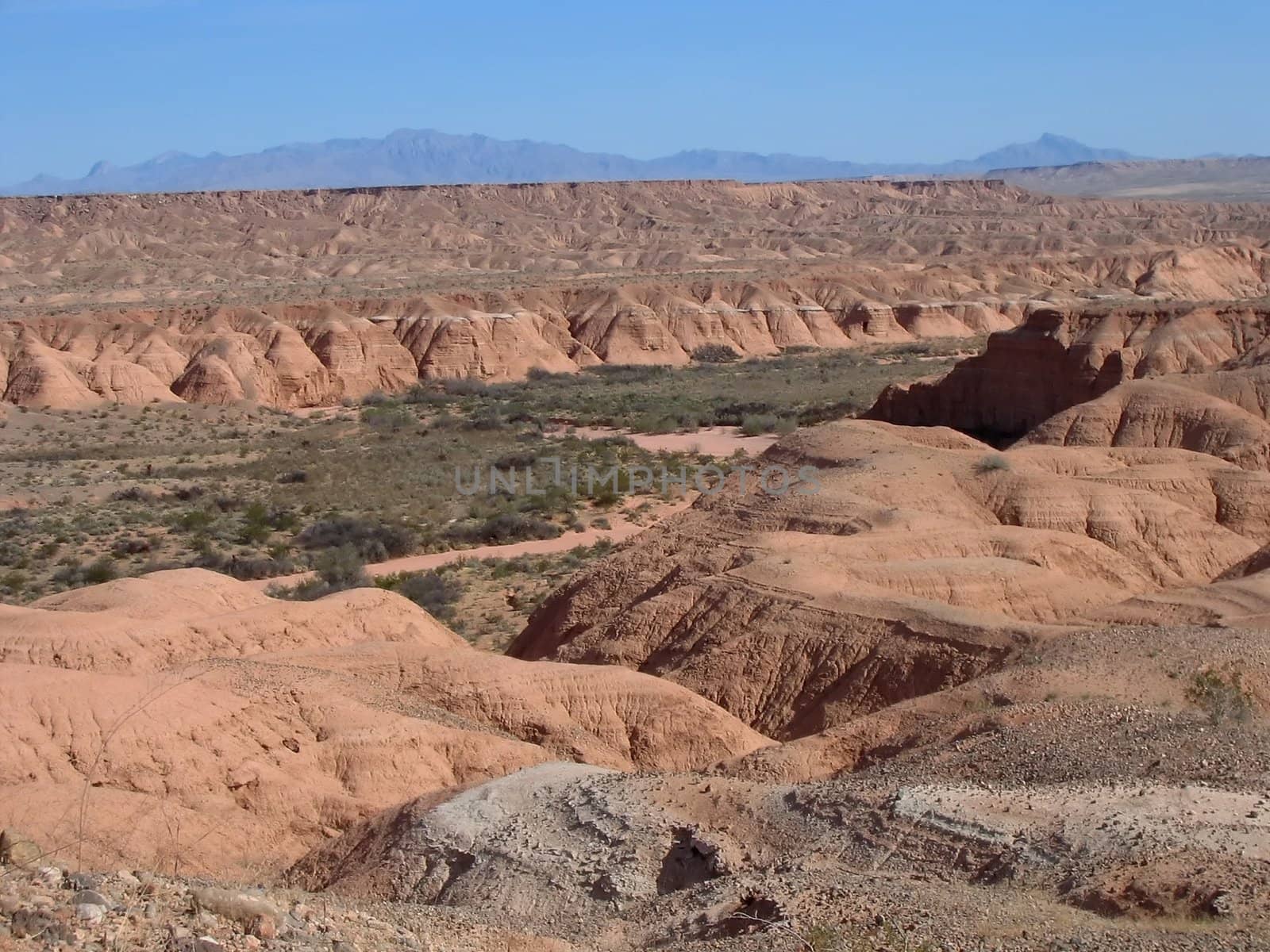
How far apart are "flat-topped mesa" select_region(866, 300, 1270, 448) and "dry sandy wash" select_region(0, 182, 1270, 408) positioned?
30211 mm

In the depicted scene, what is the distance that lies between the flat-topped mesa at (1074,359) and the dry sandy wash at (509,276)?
3021 centimetres

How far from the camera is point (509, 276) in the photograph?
100375mm

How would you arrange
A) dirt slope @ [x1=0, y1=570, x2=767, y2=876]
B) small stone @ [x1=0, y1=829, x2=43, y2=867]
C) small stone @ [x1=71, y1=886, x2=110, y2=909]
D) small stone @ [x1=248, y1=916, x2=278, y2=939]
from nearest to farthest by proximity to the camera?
small stone @ [x1=71, y1=886, x2=110, y2=909], small stone @ [x1=248, y1=916, x2=278, y2=939], small stone @ [x1=0, y1=829, x2=43, y2=867], dirt slope @ [x1=0, y1=570, x2=767, y2=876]

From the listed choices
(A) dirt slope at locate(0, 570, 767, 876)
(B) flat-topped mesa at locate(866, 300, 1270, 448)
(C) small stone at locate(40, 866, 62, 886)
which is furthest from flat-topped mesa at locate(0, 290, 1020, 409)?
(C) small stone at locate(40, 866, 62, 886)

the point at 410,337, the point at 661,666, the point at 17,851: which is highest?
the point at 17,851

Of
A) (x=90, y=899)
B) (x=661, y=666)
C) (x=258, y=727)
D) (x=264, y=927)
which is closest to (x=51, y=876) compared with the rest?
(x=90, y=899)

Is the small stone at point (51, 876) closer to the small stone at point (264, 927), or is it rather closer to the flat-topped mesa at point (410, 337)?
the small stone at point (264, 927)

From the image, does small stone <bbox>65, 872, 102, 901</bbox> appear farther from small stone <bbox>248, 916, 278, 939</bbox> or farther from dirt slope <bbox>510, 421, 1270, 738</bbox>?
dirt slope <bbox>510, 421, 1270, 738</bbox>

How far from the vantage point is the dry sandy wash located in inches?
2495

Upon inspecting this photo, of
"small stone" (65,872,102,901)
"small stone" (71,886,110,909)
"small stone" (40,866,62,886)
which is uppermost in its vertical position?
"small stone" (71,886,110,909)

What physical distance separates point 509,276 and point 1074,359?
64.3m

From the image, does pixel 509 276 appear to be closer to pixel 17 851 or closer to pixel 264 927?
pixel 17 851

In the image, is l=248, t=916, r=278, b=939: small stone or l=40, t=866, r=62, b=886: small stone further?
l=40, t=866, r=62, b=886: small stone

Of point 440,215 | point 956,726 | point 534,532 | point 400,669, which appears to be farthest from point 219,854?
point 440,215
